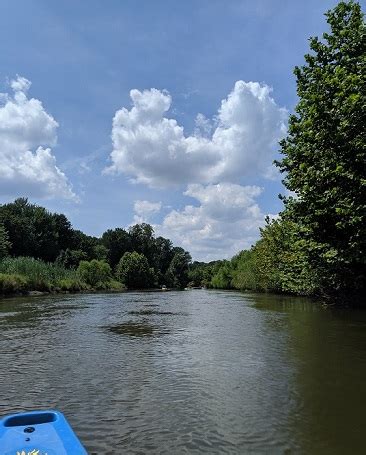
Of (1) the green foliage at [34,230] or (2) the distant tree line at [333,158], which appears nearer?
(2) the distant tree line at [333,158]

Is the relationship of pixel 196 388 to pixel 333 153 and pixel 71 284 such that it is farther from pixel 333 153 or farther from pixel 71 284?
pixel 71 284

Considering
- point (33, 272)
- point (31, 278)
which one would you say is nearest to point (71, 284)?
point (33, 272)

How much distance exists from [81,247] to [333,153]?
107 m

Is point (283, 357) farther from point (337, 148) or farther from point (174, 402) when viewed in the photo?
point (337, 148)

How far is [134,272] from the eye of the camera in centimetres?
11031

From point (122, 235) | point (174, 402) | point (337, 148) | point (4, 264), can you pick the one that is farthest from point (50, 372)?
point (122, 235)

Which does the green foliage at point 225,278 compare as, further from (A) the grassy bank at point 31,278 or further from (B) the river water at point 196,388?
(B) the river water at point 196,388

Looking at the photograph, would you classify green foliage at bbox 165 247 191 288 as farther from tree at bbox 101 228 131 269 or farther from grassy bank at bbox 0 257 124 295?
grassy bank at bbox 0 257 124 295

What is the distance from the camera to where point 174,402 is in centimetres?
791

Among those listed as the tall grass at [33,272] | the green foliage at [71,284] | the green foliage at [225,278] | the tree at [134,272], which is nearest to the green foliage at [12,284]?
the tall grass at [33,272]

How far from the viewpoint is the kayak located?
4655mm

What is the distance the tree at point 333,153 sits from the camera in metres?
19.3

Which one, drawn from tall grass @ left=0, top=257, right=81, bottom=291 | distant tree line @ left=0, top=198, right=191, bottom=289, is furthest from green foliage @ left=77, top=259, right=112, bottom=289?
tall grass @ left=0, top=257, right=81, bottom=291

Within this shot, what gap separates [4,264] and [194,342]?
3821 centimetres
